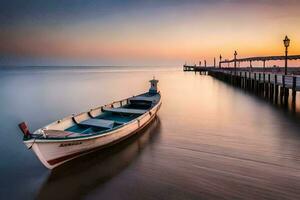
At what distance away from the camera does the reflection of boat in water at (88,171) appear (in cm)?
620

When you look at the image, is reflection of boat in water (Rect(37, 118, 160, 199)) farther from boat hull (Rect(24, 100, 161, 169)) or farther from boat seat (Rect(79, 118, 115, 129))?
boat seat (Rect(79, 118, 115, 129))

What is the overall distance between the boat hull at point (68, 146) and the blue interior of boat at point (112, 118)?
0.50 meters

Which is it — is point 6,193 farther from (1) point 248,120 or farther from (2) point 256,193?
(1) point 248,120

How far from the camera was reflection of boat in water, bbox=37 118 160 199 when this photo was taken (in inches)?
244

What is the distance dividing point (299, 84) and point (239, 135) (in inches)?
324

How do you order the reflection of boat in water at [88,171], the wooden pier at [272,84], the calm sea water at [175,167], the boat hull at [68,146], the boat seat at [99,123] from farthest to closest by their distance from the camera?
the wooden pier at [272,84] → the boat seat at [99,123] → the boat hull at [68,146] → the reflection of boat in water at [88,171] → the calm sea water at [175,167]

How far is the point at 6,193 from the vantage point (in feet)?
20.5

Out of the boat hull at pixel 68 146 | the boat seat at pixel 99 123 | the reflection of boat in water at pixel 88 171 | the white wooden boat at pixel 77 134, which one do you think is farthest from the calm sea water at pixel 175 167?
the boat seat at pixel 99 123

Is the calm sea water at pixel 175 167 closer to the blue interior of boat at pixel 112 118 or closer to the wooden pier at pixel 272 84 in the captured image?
the blue interior of boat at pixel 112 118

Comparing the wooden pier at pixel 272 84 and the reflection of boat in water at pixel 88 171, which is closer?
the reflection of boat in water at pixel 88 171

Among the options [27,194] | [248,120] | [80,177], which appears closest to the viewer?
[27,194]

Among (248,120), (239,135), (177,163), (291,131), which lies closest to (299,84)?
(248,120)

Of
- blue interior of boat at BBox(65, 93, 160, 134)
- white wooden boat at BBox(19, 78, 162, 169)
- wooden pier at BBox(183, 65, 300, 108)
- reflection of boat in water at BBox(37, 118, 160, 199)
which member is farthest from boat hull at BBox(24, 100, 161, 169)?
wooden pier at BBox(183, 65, 300, 108)

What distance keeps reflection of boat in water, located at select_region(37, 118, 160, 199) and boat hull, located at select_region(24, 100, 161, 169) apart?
262mm
